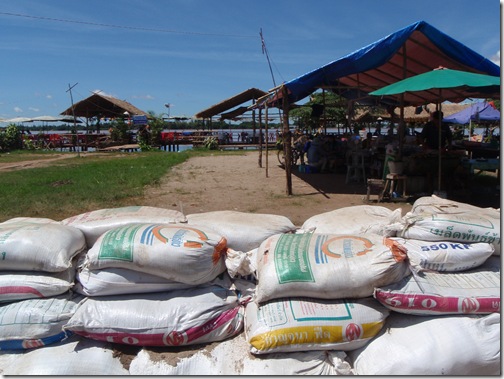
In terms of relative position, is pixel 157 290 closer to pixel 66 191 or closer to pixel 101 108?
pixel 66 191

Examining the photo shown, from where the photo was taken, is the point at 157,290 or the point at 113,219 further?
the point at 113,219

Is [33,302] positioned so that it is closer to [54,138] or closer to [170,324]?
[170,324]

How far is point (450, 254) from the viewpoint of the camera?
216 cm

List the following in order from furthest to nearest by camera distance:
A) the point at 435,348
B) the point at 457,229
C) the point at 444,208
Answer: the point at 444,208
the point at 457,229
the point at 435,348

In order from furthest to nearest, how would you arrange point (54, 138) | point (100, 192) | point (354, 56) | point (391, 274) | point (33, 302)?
point (54, 138) → point (100, 192) → point (354, 56) → point (33, 302) → point (391, 274)

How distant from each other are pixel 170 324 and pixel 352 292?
984mm

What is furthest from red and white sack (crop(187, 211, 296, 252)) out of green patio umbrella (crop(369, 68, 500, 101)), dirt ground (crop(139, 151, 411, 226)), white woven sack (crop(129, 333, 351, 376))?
green patio umbrella (crop(369, 68, 500, 101))

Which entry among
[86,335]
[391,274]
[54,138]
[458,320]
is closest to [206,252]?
[86,335]

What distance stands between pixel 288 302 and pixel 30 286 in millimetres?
1448

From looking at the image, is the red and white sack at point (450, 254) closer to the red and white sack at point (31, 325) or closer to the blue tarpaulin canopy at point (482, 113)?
the red and white sack at point (31, 325)

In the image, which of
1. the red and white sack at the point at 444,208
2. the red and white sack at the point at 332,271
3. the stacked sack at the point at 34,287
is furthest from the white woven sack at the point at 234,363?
the red and white sack at the point at 444,208

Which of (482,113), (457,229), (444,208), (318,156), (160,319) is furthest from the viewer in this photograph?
(482,113)

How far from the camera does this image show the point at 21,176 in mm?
10000

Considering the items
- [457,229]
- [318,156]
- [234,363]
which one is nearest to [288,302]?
[234,363]
